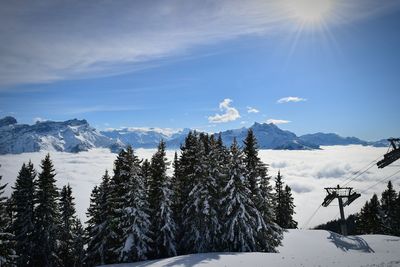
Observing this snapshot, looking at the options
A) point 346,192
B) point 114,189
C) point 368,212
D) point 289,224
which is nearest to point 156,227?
point 114,189

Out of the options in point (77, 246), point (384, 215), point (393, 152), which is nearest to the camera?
point (393, 152)

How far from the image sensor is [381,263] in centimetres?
2566

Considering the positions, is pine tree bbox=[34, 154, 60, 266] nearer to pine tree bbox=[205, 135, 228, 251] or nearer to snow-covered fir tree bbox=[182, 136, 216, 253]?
snow-covered fir tree bbox=[182, 136, 216, 253]

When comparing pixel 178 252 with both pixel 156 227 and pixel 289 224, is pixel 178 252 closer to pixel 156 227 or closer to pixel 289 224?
pixel 156 227

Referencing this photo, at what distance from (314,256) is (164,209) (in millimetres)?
16685

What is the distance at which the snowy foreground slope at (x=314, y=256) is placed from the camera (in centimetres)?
2814

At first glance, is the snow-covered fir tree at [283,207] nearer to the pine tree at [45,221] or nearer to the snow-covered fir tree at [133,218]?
the snow-covered fir tree at [133,218]

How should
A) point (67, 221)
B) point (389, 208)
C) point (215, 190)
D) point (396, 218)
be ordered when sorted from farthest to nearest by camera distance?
point (389, 208), point (396, 218), point (67, 221), point (215, 190)

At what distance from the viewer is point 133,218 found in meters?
36.1

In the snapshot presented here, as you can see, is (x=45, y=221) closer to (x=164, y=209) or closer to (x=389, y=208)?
(x=164, y=209)

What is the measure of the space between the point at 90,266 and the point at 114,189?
408 inches

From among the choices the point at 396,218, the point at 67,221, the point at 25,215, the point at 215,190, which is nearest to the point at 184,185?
the point at 215,190

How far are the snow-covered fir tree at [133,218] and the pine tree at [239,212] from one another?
373 inches

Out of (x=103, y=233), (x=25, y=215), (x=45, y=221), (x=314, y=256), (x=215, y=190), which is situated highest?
(x=215, y=190)
